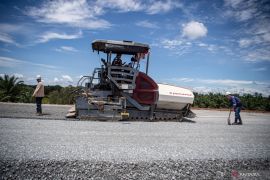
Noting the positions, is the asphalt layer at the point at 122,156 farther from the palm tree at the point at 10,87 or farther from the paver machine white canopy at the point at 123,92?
the palm tree at the point at 10,87

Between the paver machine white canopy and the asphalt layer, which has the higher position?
the paver machine white canopy

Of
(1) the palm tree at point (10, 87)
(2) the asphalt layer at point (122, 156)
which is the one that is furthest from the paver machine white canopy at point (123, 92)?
(1) the palm tree at point (10, 87)

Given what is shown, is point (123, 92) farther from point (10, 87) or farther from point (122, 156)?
point (10, 87)

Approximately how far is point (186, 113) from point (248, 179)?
7.92 m

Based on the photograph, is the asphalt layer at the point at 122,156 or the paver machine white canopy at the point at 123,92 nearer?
the asphalt layer at the point at 122,156

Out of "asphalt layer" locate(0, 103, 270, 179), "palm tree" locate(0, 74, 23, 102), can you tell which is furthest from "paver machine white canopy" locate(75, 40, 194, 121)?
"palm tree" locate(0, 74, 23, 102)

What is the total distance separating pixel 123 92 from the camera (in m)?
11.6

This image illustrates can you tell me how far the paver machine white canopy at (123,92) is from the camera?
11023mm

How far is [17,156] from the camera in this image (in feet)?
16.0

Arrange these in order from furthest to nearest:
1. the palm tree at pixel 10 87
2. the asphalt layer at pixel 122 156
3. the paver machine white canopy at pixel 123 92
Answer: the palm tree at pixel 10 87
the paver machine white canopy at pixel 123 92
the asphalt layer at pixel 122 156

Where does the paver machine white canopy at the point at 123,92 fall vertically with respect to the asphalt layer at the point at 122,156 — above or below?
above

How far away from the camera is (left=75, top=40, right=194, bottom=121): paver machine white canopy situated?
1102 cm

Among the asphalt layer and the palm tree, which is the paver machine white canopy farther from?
the palm tree

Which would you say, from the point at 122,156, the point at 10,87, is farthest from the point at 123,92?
the point at 10,87
